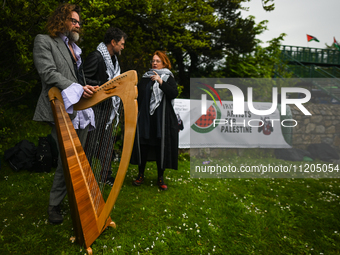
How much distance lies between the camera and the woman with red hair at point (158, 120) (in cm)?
340

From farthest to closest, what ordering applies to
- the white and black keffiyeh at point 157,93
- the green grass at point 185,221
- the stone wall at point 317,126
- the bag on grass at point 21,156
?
the stone wall at point 317,126
the bag on grass at point 21,156
the white and black keffiyeh at point 157,93
the green grass at point 185,221

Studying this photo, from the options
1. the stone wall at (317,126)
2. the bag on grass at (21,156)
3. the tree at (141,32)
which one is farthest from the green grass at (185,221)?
the stone wall at (317,126)

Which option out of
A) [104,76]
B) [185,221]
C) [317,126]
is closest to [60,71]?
[104,76]

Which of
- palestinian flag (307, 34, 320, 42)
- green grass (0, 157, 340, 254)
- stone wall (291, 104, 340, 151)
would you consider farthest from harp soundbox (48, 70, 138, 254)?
palestinian flag (307, 34, 320, 42)

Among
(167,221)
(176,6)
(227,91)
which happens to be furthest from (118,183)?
(227,91)

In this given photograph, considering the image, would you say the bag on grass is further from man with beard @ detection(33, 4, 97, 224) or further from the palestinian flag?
the palestinian flag

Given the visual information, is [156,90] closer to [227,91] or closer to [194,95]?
[194,95]

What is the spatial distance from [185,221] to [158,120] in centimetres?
139

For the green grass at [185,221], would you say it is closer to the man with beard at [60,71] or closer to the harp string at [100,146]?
the man with beard at [60,71]

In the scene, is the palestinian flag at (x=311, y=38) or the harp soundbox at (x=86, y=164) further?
the palestinian flag at (x=311, y=38)

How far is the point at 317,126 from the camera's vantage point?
862cm

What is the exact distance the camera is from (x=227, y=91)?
10.2 metres

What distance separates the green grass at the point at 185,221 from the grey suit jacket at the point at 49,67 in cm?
110

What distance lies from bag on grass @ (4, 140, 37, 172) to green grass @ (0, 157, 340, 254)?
12cm
